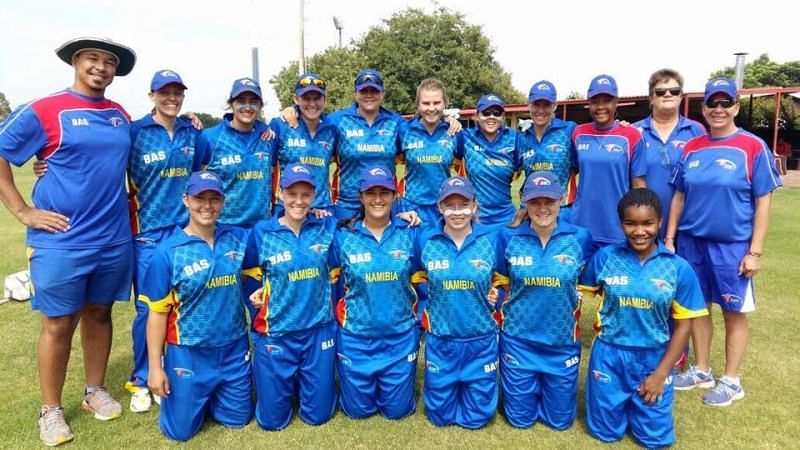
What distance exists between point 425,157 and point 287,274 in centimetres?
182

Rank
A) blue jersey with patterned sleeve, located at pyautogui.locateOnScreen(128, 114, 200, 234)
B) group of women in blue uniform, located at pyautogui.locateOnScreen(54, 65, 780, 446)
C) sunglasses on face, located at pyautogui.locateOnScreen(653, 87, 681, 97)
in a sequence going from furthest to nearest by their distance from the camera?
sunglasses on face, located at pyautogui.locateOnScreen(653, 87, 681, 97), blue jersey with patterned sleeve, located at pyautogui.locateOnScreen(128, 114, 200, 234), group of women in blue uniform, located at pyautogui.locateOnScreen(54, 65, 780, 446)

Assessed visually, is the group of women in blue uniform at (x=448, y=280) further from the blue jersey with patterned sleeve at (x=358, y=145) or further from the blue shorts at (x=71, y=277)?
the blue jersey with patterned sleeve at (x=358, y=145)

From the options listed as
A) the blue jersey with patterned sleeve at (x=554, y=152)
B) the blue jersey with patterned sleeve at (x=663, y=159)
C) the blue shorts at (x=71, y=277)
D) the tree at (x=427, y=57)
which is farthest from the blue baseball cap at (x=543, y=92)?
the tree at (x=427, y=57)

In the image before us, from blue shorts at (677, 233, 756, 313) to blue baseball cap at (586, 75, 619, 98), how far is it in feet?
4.48

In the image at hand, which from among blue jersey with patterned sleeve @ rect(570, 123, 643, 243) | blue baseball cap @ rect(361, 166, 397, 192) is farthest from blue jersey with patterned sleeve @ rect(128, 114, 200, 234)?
blue jersey with patterned sleeve @ rect(570, 123, 643, 243)

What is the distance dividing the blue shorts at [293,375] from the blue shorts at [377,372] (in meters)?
0.12

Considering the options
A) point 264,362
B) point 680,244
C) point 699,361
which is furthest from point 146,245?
point 699,361

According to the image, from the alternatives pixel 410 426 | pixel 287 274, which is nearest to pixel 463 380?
pixel 410 426

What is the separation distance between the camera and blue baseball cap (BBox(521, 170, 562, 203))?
3.91 m

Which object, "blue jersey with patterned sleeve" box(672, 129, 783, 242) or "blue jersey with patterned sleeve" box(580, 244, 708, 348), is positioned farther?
"blue jersey with patterned sleeve" box(672, 129, 783, 242)

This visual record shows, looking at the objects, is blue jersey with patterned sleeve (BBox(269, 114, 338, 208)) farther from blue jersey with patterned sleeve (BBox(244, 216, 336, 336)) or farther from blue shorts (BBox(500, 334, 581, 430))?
blue shorts (BBox(500, 334, 581, 430))

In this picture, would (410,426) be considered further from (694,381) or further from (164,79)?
(164,79)

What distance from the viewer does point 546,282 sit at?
13.0 ft

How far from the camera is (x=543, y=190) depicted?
3.92m
